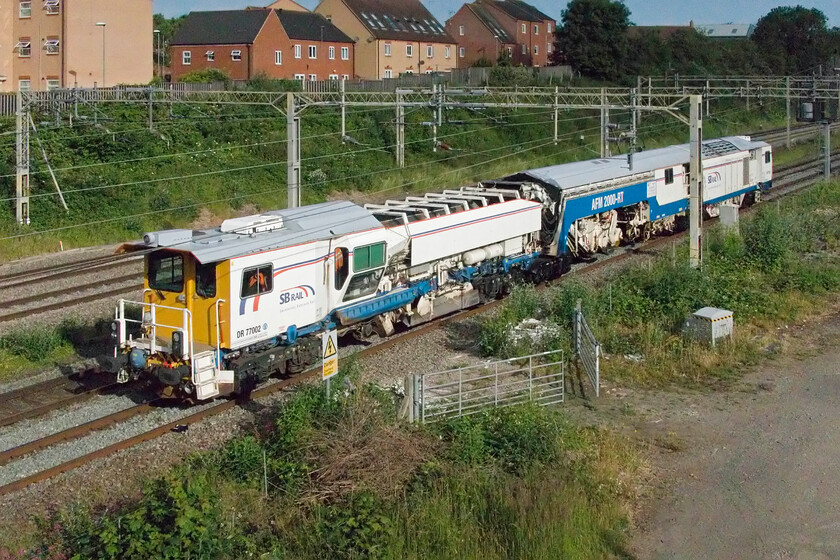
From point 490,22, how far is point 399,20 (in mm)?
11231

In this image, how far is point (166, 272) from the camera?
15234mm

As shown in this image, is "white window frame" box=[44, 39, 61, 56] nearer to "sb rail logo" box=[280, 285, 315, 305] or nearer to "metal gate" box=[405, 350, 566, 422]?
"sb rail logo" box=[280, 285, 315, 305]

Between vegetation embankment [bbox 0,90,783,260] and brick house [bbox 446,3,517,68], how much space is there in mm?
30571

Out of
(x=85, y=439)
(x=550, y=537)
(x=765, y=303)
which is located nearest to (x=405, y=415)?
(x=550, y=537)

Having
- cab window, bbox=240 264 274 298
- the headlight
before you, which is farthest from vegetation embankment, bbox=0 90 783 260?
cab window, bbox=240 264 274 298

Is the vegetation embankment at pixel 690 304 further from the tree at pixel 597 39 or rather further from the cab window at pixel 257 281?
the tree at pixel 597 39

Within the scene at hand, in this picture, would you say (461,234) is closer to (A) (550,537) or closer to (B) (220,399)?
(B) (220,399)

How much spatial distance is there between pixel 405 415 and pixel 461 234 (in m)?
7.39

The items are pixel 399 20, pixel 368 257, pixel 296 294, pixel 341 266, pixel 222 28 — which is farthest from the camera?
pixel 399 20

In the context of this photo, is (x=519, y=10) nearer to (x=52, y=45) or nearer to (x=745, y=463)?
(x=52, y=45)

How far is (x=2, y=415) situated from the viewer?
1510 cm

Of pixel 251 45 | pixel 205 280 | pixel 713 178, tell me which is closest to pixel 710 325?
pixel 205 280

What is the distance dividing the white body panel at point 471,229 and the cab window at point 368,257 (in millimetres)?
1067

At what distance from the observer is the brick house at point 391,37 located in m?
72.4
